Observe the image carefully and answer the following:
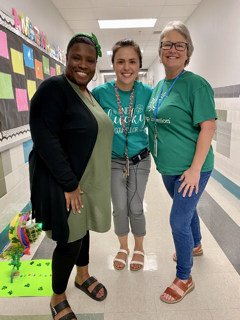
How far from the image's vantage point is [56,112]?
96 cm

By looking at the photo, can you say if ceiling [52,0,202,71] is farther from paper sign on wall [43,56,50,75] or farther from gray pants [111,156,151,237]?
gray pants [111,156,151,237]

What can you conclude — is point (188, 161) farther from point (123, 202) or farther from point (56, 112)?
point (56, 112)

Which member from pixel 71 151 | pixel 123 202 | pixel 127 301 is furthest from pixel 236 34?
pixel 127 301

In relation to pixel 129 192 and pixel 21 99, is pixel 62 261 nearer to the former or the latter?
pixel 129 192

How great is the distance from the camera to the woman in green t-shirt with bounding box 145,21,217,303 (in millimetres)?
1191

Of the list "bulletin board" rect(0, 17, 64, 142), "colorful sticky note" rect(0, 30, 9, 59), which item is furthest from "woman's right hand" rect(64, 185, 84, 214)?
"colorful sticky note" rect(0, 30, 9, 59)

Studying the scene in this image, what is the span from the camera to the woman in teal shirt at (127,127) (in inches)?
56.6

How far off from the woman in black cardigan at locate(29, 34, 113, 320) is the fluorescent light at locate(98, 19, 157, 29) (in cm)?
460

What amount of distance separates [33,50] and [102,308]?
272cm

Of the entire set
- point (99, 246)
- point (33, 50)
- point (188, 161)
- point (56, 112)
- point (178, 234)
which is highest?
point (33, 50)

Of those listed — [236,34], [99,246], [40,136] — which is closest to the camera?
[40,136]

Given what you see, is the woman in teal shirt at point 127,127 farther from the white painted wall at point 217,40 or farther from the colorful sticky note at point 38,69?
the white painted wall at point 217,40

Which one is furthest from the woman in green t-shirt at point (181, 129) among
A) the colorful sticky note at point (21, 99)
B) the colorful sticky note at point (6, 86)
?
the colorful sticky note at point (21, 99)

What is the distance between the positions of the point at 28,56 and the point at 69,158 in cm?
203
